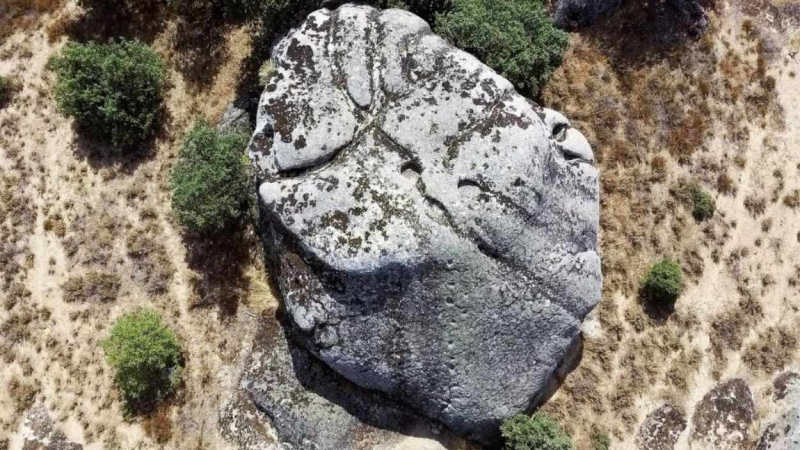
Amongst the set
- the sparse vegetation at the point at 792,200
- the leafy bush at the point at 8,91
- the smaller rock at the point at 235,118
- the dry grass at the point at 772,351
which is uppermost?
the sparse vegetation at the point at 792,200

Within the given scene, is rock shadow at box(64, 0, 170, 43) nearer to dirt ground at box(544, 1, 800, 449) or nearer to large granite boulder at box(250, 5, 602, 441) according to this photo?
large granite boulder at box(250, 5, 602, 441)

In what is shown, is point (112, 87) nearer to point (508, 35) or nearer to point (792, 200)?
point (508, 35)

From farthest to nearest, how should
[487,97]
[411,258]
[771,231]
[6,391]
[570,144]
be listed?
[771,231], [6,391], [570,144], [487,97], [411,258]

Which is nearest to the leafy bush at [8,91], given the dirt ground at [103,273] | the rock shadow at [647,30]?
the dirt ground at [103,273]

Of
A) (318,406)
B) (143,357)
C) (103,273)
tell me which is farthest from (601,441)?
(103,273)

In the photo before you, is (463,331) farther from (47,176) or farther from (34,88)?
(34,88)

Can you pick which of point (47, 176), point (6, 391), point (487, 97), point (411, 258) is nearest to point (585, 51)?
point (487, 97)

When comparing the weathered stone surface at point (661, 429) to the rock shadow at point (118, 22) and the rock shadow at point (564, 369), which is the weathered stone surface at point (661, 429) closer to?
the rock shadow at point (564, 369)
